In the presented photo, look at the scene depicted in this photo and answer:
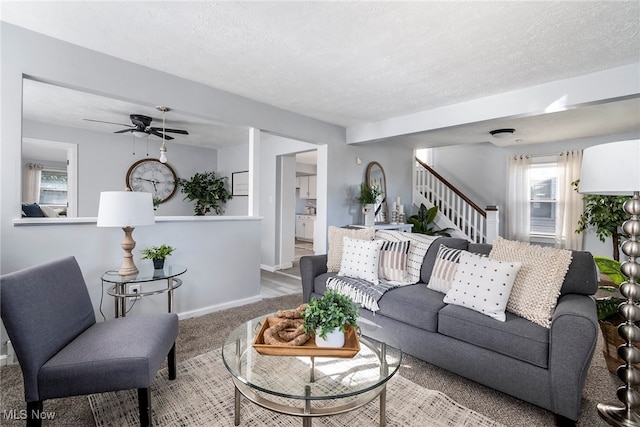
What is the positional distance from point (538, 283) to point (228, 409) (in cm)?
195

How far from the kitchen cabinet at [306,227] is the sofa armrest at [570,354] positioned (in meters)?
7.29

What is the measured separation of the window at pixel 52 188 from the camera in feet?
17.9

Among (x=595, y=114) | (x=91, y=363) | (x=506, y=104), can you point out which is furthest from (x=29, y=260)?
(x=595, y=114)

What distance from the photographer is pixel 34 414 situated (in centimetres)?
134

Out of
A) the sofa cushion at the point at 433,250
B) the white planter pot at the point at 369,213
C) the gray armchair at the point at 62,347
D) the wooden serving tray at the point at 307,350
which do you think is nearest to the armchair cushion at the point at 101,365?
the gray armchair at the point at 62,347

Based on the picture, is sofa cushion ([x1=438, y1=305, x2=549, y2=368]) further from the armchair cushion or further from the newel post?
the newel post

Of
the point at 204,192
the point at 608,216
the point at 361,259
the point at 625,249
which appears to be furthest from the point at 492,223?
the point at 204,192

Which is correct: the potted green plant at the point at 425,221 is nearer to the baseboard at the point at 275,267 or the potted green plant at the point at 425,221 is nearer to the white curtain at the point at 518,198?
the white curtain at the point at 518,198

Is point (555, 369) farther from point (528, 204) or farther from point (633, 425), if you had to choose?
point (528, 204)

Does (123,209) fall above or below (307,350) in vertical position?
above

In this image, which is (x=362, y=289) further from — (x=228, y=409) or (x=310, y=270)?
(x=228, y=409)

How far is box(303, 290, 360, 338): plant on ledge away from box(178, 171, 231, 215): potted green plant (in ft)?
15.8

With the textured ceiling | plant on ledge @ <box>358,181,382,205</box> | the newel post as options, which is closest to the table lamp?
the textured ceiling

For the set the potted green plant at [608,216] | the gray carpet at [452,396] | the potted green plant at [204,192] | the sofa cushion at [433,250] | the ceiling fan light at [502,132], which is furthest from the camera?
the potted green plant at [204,192]
